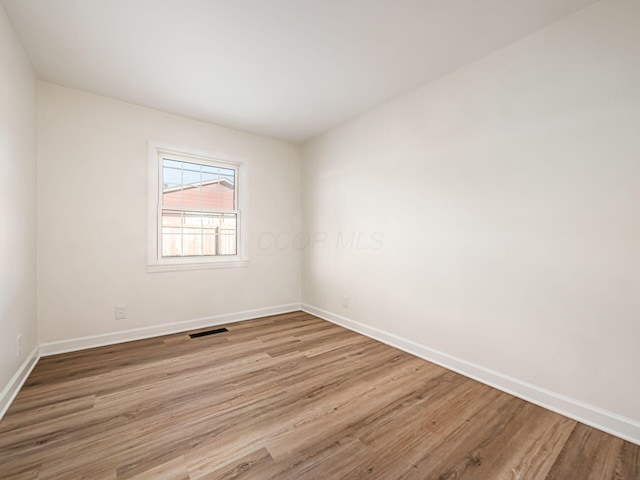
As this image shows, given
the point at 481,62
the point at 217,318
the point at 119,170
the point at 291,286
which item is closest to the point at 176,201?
the point at 119,170

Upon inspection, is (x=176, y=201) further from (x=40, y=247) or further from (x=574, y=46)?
(x=574, y=46)

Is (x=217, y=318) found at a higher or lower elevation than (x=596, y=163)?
lower

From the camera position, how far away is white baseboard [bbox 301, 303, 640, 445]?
5.38 feet

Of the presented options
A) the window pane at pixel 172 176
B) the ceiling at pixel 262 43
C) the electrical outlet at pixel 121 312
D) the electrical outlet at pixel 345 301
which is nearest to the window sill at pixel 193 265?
the electrical outlet at pixel 121 312

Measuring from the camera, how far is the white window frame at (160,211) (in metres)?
3.19

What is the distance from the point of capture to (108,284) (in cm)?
296

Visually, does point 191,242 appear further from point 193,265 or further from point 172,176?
point 172,176

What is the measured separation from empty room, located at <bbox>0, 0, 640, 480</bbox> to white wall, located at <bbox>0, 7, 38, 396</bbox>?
0.03 metres

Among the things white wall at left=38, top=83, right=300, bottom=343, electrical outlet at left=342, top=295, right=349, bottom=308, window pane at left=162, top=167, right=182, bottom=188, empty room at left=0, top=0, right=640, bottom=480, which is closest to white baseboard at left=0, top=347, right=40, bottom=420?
empty room at left=0, top=0, right=640, bottom=480

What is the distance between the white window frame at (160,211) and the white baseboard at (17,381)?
3.77 ft

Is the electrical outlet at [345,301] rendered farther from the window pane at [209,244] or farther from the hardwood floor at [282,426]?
the window pane at [209,244]

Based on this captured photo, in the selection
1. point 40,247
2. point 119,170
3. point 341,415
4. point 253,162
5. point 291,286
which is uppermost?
point 253,162

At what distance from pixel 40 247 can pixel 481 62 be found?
4218mm

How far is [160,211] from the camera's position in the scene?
3271mm
